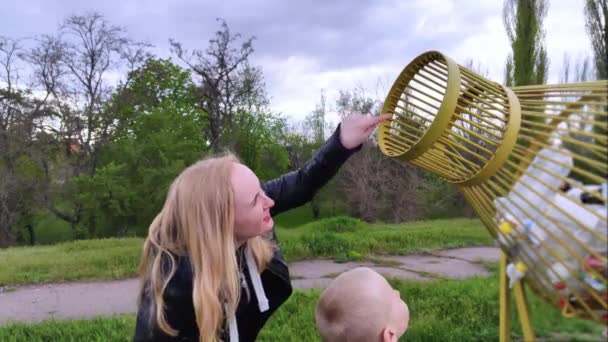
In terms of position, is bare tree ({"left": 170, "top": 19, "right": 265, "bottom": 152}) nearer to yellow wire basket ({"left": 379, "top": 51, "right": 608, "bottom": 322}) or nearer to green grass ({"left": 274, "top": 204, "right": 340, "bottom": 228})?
green grass ({"left": 274, "top": 204, "right": 340, "bottom": 228})

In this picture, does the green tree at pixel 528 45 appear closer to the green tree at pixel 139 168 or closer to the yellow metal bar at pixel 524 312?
the yellow metal bar at pixel 524 312

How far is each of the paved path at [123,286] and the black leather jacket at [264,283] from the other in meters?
3.24

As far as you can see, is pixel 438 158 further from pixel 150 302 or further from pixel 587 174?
pixel 150 302

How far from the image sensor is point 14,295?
240 inches

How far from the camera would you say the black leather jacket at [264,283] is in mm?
1937

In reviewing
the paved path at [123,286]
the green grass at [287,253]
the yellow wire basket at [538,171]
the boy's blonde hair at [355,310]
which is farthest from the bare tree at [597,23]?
the green grass at [287,253]

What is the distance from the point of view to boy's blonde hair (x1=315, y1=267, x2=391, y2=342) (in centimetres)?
199

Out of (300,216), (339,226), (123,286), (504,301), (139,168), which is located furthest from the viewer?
(300,216)

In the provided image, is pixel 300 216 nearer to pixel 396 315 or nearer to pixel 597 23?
pixel 597 23

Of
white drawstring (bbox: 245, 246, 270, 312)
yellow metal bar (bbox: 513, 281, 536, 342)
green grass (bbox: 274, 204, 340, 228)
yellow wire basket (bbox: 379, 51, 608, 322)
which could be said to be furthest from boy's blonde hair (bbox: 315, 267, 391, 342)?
green grass (bbox: 274, 204, 340, 228)

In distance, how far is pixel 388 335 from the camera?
2.00m

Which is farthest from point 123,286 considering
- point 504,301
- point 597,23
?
point 504,301

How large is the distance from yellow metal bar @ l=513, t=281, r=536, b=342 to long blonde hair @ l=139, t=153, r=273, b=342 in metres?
1.19

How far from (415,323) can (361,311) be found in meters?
2.06
